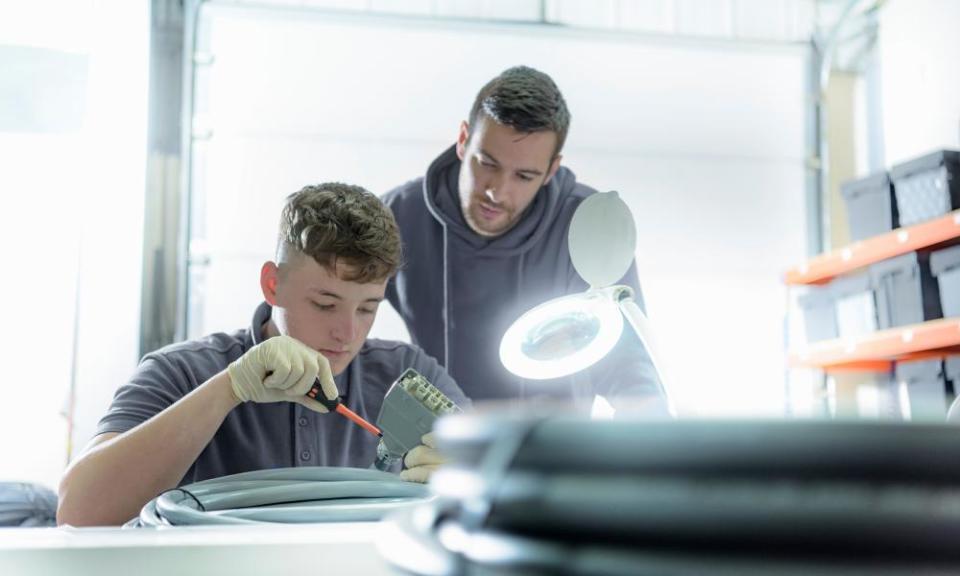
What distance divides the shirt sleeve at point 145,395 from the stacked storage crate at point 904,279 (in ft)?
7.25

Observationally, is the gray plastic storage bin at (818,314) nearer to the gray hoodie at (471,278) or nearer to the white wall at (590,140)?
the white wall at (590,140)

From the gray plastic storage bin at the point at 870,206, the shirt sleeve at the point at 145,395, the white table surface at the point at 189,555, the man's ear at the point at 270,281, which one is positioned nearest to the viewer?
the white table surface at the point at 189,555

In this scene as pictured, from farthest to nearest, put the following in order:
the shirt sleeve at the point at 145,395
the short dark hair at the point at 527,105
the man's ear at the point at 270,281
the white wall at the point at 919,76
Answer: the white wall at the point at 919,76
the short dark hair at the point at 527,105
the man's ear at the point at 270,281
the shirt sleeve at the point at 145,395

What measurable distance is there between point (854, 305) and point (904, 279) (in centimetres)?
26

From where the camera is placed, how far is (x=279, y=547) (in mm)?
403

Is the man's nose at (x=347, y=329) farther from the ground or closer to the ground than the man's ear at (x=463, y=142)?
closer to the ground

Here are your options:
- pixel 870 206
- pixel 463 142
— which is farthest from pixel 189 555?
pixel 870 206

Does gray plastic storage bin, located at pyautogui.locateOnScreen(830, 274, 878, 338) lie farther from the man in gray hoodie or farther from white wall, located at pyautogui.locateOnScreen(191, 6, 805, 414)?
the man in gray hoodie

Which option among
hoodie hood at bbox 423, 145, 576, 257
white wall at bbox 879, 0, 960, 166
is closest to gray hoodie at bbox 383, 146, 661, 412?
hoodie hood at bbox 423, 145, 576, 257

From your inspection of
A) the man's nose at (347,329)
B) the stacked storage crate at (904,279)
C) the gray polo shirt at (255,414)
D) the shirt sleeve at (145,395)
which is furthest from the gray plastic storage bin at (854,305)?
the shirt sleeve at (145,395)

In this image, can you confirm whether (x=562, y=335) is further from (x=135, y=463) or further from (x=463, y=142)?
(x=463, y=142)

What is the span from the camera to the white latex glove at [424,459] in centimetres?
130

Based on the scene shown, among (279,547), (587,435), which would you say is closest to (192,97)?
(279,547)

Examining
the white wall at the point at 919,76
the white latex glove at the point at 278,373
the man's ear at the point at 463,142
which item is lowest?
the white latex glove at the point at 278,373
